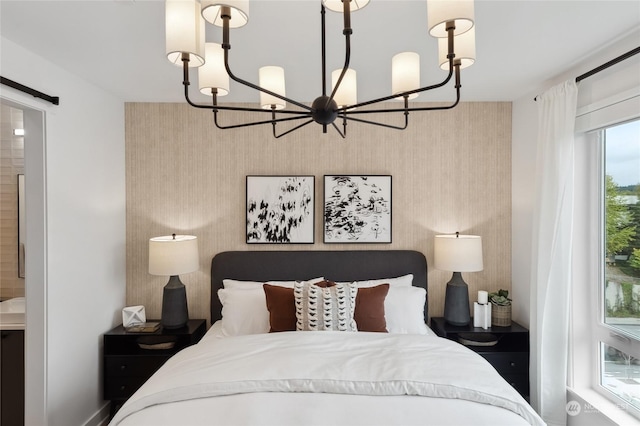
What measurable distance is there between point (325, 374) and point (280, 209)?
5.57 ft

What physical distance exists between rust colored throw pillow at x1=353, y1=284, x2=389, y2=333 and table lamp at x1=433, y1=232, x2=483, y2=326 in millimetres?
652

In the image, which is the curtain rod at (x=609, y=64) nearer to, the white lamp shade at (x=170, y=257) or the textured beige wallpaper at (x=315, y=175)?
the textured beige wallpaper at (x=315, y=175)

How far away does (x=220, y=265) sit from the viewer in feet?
10.2

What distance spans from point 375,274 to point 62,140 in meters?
2.52

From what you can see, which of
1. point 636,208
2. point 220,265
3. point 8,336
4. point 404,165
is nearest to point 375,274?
point 404,165

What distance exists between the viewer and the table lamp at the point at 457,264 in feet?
9.34

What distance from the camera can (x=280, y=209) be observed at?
10.5ft

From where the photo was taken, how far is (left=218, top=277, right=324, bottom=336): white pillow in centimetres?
266

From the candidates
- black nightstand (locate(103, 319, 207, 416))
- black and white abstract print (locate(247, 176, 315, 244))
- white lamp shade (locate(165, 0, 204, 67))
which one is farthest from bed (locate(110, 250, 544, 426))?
white lamp shade (locate(165, 0, 204, 67))

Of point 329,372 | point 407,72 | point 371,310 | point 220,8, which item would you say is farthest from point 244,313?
point 220,8

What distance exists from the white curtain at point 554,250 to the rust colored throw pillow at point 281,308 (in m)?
1.73

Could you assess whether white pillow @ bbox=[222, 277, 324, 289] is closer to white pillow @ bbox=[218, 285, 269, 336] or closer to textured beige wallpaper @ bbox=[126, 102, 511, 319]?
white pillow @ bbox=[218, 285, 269, 336]

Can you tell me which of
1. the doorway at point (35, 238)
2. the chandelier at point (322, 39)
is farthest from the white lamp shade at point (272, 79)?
the doorway at point (35, 238)

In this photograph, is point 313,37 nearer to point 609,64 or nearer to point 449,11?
point 449,11
